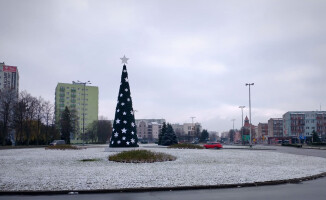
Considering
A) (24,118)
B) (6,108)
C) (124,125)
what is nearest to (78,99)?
(24,118)

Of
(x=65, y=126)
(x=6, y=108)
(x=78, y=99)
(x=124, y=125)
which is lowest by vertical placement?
(x=65, y=126)

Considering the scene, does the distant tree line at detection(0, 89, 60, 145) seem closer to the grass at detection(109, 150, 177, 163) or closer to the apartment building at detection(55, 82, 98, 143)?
the grass at detection(109, 150, 177, 163)

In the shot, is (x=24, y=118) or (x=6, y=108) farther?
(x=24, y=118)

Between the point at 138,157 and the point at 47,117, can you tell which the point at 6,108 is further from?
the point at 138,157

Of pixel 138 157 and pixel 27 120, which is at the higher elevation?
pixel 27 120

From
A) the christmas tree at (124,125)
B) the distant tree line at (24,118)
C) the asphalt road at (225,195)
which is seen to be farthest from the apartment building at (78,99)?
the asphalt road at (225,195)

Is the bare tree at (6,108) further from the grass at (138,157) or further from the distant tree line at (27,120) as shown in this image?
the grass at (138,157)

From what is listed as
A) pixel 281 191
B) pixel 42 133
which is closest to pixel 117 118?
pixel 281 191

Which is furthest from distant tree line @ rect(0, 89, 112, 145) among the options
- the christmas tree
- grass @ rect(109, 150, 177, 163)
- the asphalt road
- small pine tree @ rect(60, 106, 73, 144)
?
the asphalt road

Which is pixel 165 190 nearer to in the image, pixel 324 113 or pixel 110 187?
pixel 110 187

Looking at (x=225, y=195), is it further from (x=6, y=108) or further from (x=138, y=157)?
(x=6, y=108)

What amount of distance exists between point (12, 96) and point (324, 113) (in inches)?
4756

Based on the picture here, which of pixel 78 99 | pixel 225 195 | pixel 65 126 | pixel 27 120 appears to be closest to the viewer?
pixel 225 195

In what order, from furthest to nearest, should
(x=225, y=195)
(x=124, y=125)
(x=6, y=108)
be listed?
1. (x=6, y=108)
2. (x=124, y=125)
3. (x=225, y=195)
